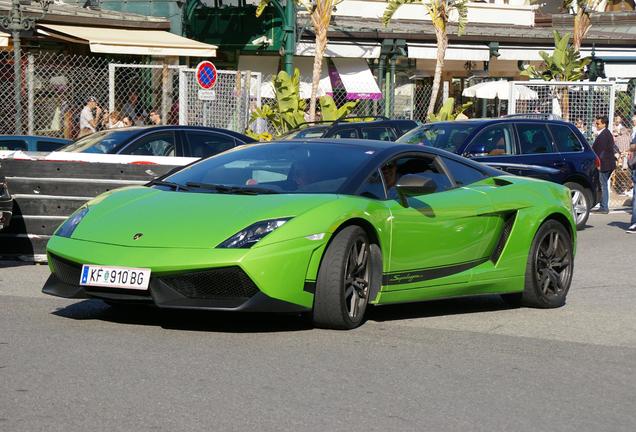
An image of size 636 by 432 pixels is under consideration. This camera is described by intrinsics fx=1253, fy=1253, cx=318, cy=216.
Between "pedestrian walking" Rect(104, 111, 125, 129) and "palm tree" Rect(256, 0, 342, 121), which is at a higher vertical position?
"palm tree" Rect(256, 0, 342, 121)

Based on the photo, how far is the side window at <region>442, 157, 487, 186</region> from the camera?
953cm

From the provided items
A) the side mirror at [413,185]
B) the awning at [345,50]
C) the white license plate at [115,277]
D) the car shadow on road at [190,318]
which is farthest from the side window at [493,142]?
the awning at [345,50]

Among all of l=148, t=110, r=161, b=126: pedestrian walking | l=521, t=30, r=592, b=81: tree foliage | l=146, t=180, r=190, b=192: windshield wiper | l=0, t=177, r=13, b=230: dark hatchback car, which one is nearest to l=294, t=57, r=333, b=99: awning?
l=521, t=30, r=592, b=81: tree foliage

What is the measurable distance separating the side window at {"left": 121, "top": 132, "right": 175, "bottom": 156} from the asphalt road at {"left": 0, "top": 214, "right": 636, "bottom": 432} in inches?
230

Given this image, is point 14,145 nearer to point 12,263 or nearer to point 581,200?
point 12,263

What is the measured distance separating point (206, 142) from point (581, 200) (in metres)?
6.36

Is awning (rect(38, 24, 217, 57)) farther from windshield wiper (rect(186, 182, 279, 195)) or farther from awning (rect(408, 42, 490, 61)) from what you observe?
windshield wiper (rect(186, 182, 279, 195))

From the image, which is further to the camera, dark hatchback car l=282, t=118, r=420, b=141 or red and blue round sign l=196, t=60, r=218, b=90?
red and blue round sign l=196, t=60, r=218, b=90

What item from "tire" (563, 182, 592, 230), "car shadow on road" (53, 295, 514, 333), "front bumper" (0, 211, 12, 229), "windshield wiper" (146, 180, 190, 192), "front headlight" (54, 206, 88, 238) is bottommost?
"tire" (563, 182, 592, 230)

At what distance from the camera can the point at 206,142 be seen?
52.7 ft

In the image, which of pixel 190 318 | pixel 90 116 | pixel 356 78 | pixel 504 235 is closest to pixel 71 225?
pixel 190 318

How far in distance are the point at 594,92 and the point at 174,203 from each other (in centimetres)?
1833

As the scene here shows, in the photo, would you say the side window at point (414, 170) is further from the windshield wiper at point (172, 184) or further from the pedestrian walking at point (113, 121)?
the pedestrian walking at point (113, 121)

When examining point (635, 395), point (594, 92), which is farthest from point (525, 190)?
point (594, 92)
